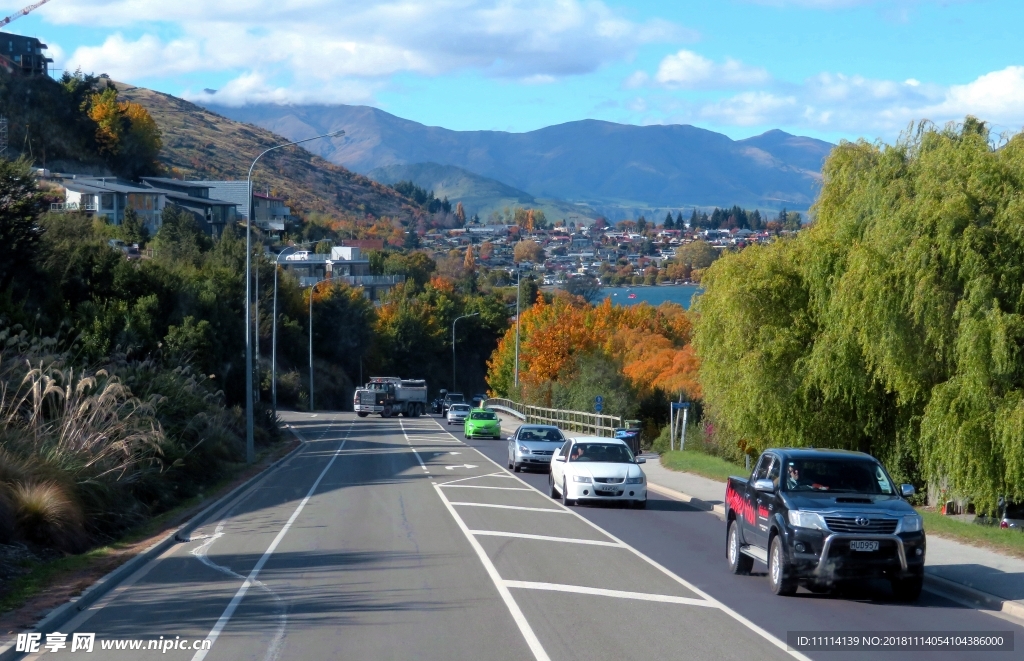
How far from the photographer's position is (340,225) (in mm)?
184000

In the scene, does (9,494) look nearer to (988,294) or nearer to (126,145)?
(988,294)

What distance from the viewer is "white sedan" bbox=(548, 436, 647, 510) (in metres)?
21.5

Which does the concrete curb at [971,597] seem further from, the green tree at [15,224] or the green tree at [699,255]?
the green tree at [699,255]

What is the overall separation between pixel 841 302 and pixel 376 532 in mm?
10228

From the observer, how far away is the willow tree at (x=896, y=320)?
17703 mm

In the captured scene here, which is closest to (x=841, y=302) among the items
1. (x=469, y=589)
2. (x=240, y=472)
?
(x=469, y=589)

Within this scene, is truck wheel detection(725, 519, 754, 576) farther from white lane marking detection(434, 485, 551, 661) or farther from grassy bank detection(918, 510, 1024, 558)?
grassy bank detection(918, 510, 1024, 558)

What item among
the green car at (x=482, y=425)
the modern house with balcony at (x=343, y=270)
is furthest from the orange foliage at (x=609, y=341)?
the modern house with balcony at (x=343, y=270)

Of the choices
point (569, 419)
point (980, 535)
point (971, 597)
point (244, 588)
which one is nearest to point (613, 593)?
point (971, 597)

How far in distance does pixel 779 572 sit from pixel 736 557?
71.4 inches

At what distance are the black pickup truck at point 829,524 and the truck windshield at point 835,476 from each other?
0.01 metres

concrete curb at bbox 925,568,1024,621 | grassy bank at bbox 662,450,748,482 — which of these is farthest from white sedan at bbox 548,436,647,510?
concrete curb at bbox 925,568,1024,621

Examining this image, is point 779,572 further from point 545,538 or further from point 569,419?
point 569,419

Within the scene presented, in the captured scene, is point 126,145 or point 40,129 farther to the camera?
point 126,145
